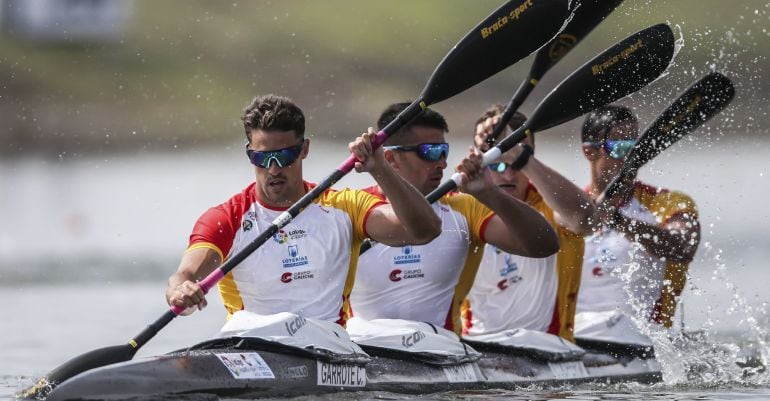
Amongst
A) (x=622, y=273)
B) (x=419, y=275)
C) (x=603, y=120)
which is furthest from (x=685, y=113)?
(x=419, y=275)

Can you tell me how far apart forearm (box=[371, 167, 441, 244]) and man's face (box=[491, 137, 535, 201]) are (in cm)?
204

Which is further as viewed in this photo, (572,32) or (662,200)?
(662,200)

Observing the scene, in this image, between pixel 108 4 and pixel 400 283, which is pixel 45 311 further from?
pixel 108 4

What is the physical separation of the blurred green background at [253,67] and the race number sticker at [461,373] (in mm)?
21705

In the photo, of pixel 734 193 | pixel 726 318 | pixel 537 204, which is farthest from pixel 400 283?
pixel 734 193

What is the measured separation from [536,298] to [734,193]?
15469 millimetres

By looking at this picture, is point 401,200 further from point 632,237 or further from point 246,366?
point 632,237

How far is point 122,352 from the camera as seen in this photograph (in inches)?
303

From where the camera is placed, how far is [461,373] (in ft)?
28.0

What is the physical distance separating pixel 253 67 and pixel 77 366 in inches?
1226

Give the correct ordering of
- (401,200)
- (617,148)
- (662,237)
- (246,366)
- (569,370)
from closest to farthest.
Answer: (246,366) < (401,200) < (569,370) < (662,237) < (617,148)

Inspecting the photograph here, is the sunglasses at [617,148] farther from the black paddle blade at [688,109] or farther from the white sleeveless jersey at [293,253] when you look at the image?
the white sleeveless jersey at [293,253]

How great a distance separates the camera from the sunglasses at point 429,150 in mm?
8734

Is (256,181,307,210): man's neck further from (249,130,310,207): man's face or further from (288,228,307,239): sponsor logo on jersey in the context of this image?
(288,228,307,239): sponsor logo on jersey
